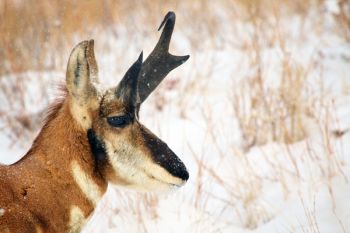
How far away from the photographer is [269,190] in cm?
471

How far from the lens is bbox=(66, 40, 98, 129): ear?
2.75 metres

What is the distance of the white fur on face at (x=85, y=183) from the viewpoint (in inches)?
112

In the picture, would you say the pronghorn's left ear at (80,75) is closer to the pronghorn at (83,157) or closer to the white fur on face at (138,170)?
the pronghorn at (83,157)

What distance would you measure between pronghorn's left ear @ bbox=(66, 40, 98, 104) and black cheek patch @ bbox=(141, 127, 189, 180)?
0.34 meters

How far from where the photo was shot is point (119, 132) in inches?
113

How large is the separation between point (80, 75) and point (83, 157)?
0.39 meters

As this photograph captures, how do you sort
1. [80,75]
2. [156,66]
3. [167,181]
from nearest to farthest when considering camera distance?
[80,75] → [167,181] → [156,66]

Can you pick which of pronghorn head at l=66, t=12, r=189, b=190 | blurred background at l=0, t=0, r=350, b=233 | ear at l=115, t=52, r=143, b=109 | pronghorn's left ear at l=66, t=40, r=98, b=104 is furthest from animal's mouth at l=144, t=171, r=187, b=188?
blurred background at l=0, t=0, r=350, b=233

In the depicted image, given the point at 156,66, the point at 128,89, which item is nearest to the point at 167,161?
the point at 128,89

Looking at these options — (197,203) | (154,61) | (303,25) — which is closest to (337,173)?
(197,203)

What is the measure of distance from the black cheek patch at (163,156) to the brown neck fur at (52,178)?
285 millimetres

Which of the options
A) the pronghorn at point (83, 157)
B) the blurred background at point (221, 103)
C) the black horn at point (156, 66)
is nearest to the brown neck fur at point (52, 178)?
the pronghorn at point (83, 157)

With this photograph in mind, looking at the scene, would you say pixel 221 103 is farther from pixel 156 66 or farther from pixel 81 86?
pixel 81 86

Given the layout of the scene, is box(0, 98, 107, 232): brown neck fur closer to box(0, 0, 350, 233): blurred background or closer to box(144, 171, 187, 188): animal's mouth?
box(144, 171, 187, 188): animal's mouth
